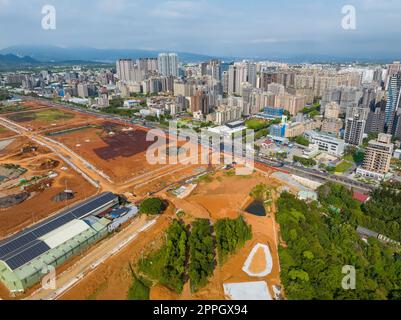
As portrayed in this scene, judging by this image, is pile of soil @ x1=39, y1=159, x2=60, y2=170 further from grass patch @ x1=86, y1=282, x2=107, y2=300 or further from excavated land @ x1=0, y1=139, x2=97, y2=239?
grass patch @ x1=86, y1=282, x2=107, y2=300

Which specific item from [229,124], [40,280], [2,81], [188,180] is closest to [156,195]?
[188,180]

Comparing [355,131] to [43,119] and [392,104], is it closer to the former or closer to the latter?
[392,104]

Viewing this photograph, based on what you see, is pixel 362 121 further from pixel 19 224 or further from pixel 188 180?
pixel 19 224

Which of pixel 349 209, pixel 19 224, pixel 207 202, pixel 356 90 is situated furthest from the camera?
pixel 356 90

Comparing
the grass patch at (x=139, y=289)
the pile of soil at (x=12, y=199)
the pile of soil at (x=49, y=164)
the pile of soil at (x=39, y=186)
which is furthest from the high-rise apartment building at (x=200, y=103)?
the grass patch at (x=139, y=289)
